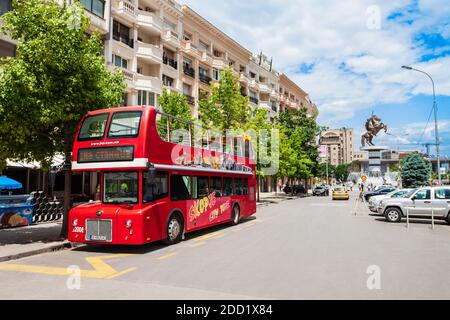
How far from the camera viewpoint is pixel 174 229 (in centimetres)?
1155

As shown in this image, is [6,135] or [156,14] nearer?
[6,135]

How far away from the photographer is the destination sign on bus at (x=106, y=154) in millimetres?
9930

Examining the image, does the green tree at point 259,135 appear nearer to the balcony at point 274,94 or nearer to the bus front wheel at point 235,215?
the bus front wheel at point 235,215

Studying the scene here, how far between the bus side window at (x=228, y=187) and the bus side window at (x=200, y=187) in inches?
74.6

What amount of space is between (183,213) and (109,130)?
3584 millimetres

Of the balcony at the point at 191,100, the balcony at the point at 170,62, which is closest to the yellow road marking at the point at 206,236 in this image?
the balcony at the point at 170,62

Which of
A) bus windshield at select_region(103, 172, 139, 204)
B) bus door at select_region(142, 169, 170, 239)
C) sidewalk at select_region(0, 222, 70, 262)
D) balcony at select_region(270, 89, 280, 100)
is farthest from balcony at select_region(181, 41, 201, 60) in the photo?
bus windshield at select_region(103, 172, 139, 204)

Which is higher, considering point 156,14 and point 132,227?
point 156,14

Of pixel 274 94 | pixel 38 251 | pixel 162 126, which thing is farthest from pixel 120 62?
pixel 274 94

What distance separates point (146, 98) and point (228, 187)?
1710 cm

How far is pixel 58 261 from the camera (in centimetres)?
922

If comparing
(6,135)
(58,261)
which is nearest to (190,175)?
(58,261)

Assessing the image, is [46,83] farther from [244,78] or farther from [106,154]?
[244,78]
